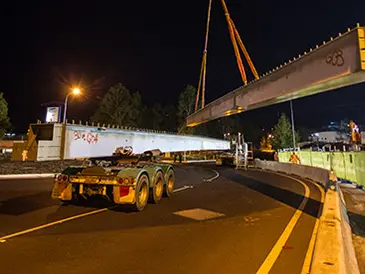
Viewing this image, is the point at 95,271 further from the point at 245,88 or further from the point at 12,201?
the point at 245,88

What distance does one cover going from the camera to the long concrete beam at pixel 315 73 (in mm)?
10844

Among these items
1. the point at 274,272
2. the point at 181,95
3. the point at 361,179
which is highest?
the point at 181,95

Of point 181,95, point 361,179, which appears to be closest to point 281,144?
point 181,95

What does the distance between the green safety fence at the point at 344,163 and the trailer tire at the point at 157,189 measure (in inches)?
382

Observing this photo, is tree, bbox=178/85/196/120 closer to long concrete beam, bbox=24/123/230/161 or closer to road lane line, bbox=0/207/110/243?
long concrete beam, bbox=24/123/230/161

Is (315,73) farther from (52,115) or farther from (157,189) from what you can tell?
(52,115)

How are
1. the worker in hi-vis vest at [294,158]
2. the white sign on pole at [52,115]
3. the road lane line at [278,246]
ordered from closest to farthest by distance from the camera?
the road lane line at [278,246]
the worker in hi-vis vest at [294,158]
the white sign on pole at [52,115]

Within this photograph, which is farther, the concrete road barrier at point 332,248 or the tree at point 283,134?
the tree at point 283,134

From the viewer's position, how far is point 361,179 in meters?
12.4

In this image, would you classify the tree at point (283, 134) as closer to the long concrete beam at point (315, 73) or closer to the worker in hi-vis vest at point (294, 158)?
the worker in hi-vis vest at point (294, 158)

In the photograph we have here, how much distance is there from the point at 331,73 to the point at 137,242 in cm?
1199

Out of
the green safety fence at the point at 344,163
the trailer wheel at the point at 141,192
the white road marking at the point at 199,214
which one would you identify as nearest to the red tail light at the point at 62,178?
the trailer wheel at the point at 141,192

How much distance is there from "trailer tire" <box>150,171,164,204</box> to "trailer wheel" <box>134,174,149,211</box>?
2.09 ft

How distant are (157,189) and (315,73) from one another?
10285 mm
